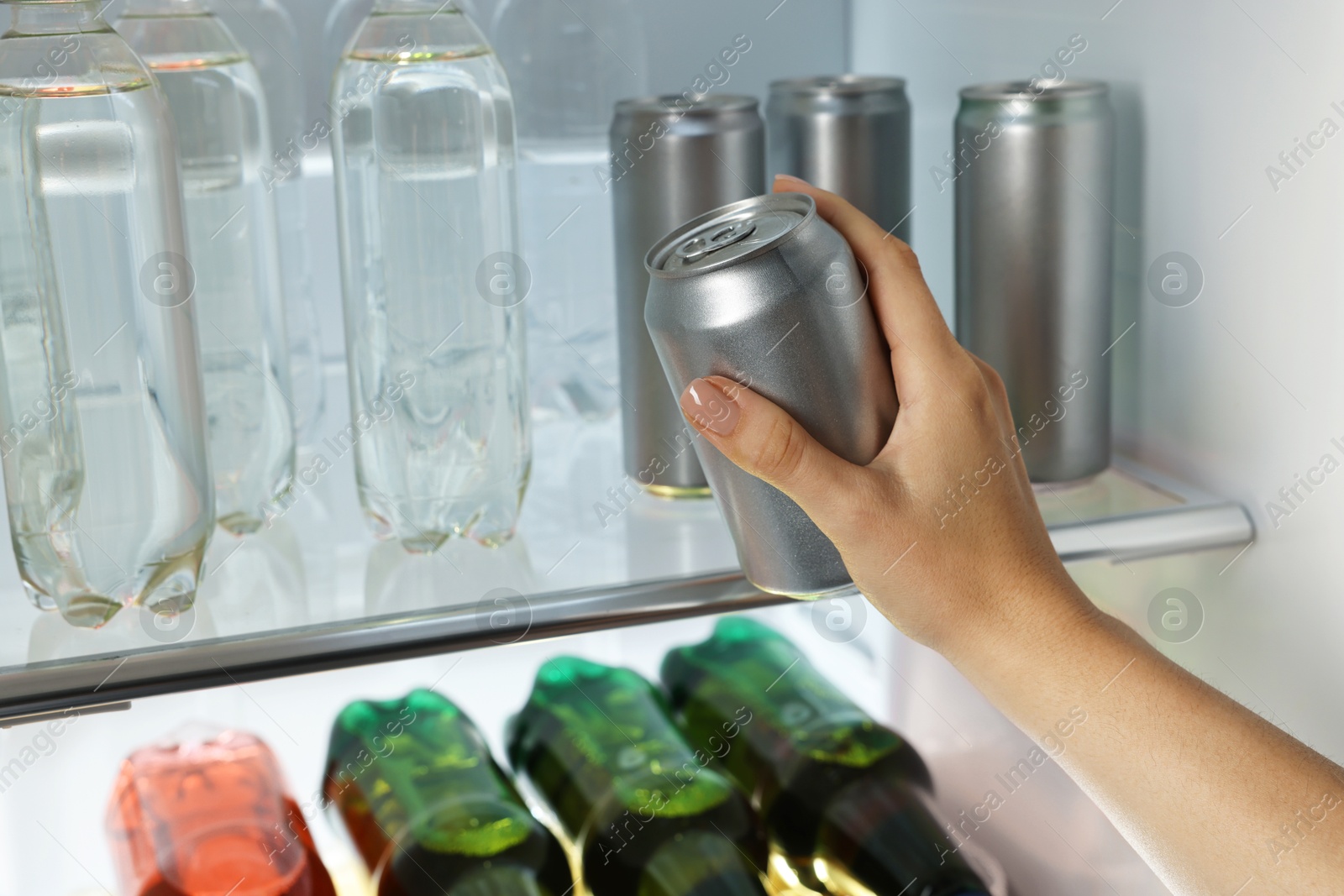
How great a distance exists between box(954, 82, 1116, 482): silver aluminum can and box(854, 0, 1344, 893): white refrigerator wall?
38mm

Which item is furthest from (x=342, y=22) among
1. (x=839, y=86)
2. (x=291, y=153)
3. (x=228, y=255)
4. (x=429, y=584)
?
(x=429, y=584)

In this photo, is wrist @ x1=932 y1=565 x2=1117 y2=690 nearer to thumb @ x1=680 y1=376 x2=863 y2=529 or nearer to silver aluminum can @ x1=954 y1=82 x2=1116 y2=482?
thumb @ x1=680 y1=376 x2=863 y2=529

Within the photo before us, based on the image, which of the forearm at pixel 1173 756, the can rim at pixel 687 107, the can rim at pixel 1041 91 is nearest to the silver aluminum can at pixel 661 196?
the can rim at pixel 687 107

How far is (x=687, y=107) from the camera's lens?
72 centimetres

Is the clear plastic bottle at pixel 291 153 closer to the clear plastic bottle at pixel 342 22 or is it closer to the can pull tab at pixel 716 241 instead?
the clear plastic bottle at pixel 342 22

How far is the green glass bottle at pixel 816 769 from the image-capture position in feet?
2.31

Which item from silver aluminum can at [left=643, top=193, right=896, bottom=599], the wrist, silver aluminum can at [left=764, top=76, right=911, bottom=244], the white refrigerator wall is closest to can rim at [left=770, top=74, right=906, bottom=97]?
silver aluminum can at [left=764, top=76, right=911, bottom=244]

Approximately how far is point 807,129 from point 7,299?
462mm

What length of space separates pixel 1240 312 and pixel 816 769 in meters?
0.36

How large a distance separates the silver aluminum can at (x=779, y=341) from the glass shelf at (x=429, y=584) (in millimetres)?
70

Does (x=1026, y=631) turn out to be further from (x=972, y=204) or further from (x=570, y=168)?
(x=570, y=168)

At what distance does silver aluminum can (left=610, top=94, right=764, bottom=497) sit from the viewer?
0.72 m

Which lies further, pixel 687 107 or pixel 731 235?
pixel 687 107

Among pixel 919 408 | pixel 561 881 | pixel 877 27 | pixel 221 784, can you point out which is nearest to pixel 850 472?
pixel 919 408
